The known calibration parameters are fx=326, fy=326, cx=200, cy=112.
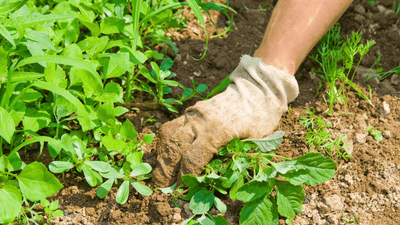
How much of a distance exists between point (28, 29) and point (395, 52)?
220 cm

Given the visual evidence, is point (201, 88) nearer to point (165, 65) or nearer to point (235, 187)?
point (165, 65)

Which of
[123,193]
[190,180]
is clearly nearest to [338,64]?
[190,180]

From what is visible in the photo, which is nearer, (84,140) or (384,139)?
(84,140)

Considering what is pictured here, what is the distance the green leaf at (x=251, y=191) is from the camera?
4.82 feet

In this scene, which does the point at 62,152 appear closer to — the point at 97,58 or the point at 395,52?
the point at 97,58

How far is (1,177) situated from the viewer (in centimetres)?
145

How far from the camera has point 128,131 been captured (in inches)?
63.4

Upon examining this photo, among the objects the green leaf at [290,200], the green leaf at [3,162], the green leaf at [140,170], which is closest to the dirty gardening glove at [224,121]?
the green leaf at [140,170]

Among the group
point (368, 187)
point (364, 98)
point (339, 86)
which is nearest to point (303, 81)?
point (339, 86)

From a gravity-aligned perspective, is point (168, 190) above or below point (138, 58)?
below

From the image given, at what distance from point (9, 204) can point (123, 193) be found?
1.52ft

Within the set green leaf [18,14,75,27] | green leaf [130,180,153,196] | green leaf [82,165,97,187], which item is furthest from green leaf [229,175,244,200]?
green leaf [18,14,75,27]

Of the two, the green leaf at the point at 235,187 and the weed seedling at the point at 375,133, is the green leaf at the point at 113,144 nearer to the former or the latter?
the green leaf at the point at 235,187

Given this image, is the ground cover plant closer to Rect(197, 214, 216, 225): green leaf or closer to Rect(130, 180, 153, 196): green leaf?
Rect(130, 180, 153, 196): green leaf
